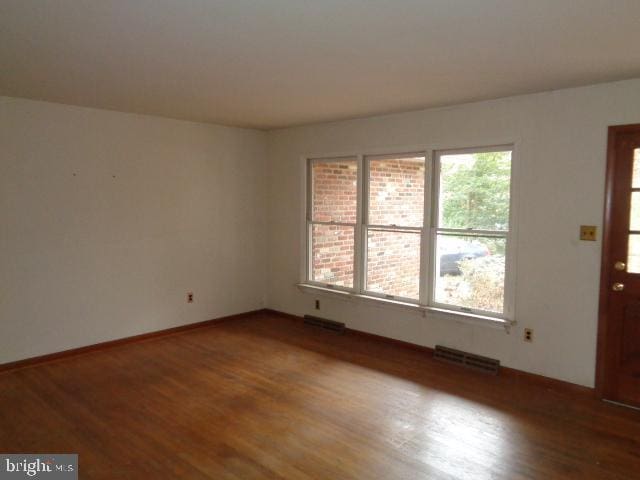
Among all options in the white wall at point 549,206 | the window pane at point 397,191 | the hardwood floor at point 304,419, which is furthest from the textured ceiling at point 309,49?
the hardwood floor at point 304,419

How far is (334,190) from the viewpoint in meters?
5.27

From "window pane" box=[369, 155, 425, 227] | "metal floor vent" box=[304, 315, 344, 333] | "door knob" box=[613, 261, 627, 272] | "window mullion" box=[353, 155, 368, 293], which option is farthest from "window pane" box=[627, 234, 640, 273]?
"metal floor vent" box=[304, 315, 344, 333]

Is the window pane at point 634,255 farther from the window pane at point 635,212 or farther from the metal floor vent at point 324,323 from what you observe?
the metal floor vent at point 324,323

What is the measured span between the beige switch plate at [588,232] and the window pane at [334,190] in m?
2.29

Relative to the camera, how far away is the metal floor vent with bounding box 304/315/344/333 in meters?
5.14

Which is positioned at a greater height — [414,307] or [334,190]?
[334,190]

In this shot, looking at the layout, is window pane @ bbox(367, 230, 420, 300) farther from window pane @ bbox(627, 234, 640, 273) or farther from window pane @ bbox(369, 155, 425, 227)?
window pane @ bbox(627, 234, 640, 273)

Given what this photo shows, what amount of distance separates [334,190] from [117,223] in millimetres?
2399

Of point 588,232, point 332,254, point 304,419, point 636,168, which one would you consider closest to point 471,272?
point 588,232

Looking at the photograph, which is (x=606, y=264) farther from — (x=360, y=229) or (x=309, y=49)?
(x=309, y=49)

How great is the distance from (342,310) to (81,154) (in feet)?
10.4

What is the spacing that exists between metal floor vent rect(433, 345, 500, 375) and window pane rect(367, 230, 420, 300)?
1.99ft

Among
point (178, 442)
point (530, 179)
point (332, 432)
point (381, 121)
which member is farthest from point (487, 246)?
point (178, 442)

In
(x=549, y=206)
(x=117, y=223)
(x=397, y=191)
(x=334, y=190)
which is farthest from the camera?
(x=334, y=190)
